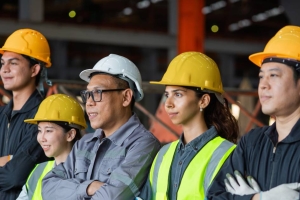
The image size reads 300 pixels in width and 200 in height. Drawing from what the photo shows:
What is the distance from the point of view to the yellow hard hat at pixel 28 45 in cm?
564

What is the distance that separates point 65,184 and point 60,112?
37.2 inches

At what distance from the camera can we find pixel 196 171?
3.82 metres

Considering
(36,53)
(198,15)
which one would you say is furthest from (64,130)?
(198,15)

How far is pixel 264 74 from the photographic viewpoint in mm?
3512

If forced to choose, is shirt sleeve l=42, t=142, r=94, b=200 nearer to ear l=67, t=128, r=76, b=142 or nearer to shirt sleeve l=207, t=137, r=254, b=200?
ear l=67, t=128, r=76, b=142

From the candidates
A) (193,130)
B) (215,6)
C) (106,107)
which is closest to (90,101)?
(106,107)

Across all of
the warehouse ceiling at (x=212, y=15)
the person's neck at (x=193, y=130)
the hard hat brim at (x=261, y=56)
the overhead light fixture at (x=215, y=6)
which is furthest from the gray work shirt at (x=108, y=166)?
the overhead light fixture at (x=215, y=6)

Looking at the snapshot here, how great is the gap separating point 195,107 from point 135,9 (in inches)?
921

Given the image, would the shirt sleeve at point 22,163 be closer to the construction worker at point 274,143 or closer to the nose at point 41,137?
the nose at point 41,137

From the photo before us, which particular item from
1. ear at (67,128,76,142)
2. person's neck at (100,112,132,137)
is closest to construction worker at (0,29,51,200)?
ear at (67,128,76,142)

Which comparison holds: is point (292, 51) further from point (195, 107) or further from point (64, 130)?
Result: point (64, 130)

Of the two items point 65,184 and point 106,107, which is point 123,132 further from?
point 65,184

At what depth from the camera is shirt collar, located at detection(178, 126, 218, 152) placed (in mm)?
3961

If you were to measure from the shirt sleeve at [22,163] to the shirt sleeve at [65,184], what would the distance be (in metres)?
0.55
